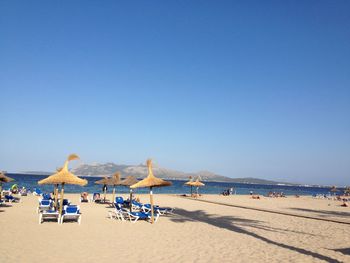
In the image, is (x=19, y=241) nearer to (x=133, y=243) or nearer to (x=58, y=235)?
(x=58, y=235)

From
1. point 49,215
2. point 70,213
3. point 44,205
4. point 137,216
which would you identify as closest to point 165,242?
point 137,216

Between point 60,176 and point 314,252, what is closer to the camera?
point 314,252

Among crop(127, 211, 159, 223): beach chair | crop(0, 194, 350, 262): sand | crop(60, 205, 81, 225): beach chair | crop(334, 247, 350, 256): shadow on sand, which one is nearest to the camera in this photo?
crop(0, 194, 350, 262): sand

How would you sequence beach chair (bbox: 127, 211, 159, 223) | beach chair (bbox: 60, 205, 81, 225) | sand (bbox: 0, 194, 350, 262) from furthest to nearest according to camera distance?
1. beach chair (bbox: 127, 211, 159, 223)
2. beach chair (bbox: 60, 205, 81, 225)
3. sand (bbox: 0, 194, 350, 262)

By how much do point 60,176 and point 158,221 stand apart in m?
4.61

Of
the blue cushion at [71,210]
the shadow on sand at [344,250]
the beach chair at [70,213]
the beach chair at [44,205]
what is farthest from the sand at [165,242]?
the beach chair at [44,205]

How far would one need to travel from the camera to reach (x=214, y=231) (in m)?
12.0

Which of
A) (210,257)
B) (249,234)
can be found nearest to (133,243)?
(210,257)

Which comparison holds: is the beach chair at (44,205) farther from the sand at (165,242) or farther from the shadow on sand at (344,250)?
the shadow on sand at (344,250)

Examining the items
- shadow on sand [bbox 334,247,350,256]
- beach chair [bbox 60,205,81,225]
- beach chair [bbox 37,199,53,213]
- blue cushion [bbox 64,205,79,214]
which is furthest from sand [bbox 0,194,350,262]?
beach chair [bbox 37,199,53,213]

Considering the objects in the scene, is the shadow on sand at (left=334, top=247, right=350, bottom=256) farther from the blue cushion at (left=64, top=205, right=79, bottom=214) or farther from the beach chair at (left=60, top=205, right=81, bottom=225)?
the blue cushion at (left=64, top=205, right=79, bottom=214)

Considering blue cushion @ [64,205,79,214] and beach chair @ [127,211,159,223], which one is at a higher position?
blue cushion @ [64,205,79,214]

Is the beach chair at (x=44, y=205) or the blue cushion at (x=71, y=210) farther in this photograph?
the beach chair at (x=44, y=205)

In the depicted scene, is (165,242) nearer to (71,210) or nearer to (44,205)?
(71,210)
